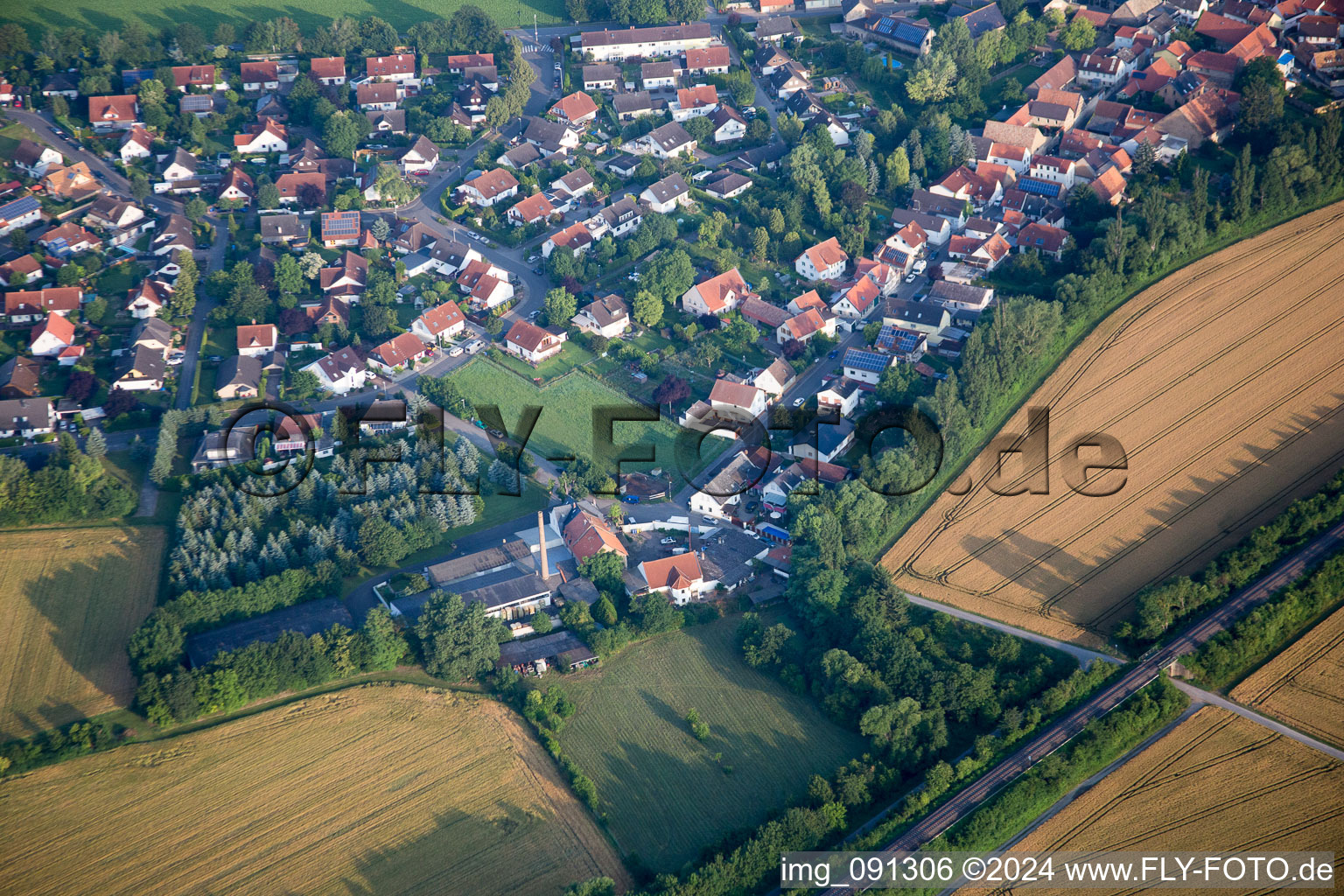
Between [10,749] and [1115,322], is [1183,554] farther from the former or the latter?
[10,749]

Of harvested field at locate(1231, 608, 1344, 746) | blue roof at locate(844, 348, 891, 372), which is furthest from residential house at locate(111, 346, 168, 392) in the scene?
harvested field at locate(1231, 608, 1344, 746)

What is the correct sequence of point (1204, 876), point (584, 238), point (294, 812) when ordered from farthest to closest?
1. point (584, 238)
2. point (294, 812)
3. point (1204, 876)

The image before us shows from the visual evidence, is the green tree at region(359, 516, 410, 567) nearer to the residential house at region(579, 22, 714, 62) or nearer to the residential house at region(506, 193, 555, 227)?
the residential house at region(506, 193, 555, 227)

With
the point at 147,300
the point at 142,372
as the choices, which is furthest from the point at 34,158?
the point at 142,372

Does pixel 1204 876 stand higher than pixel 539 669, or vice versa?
pixel 539 669

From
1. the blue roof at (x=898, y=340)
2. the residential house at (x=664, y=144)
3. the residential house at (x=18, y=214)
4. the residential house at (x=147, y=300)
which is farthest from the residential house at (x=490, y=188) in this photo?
the blue roof at (x=898, y=340)

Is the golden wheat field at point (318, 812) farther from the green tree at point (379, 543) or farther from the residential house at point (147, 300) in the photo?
the residential house at point (147, 300)

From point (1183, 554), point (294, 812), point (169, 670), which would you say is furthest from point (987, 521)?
point (169, 670)
